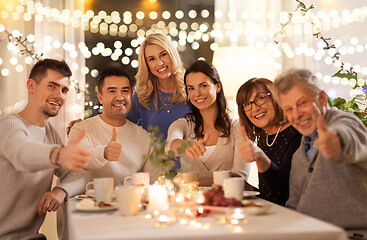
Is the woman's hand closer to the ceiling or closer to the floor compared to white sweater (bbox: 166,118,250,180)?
closer to the ceiling

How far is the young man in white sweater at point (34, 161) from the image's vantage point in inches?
61.9

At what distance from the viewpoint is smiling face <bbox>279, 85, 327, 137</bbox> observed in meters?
1.39

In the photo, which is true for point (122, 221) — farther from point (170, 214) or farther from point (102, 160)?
point (102, 160)

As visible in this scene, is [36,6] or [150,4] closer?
[36,6]

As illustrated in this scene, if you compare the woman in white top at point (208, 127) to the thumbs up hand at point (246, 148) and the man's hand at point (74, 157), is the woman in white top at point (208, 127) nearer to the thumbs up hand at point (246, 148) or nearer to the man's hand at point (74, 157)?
the thumbs up hand at point (246, 148)

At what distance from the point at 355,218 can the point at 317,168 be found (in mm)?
188

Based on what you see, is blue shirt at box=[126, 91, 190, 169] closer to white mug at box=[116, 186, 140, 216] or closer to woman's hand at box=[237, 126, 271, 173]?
woman's hand at box=[237, 126, 271, 173]

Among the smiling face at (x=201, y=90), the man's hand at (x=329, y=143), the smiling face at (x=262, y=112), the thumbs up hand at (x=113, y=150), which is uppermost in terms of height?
the smiling face at (x=201, y=90)

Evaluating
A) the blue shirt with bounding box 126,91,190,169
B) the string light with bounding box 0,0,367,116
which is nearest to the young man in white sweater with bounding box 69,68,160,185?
the blue shirt with bounding box 126,91,190,169

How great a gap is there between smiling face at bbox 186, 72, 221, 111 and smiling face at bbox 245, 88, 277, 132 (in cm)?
27

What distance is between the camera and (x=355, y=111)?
7.16 feet

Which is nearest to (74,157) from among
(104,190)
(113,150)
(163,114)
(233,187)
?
(104,190)

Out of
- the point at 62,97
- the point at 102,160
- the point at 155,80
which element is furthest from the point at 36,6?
the point at 102,160

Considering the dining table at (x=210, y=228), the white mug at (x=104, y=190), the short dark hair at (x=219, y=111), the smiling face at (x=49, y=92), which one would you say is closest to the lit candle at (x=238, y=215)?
the dining table at (x=210, y=228)
